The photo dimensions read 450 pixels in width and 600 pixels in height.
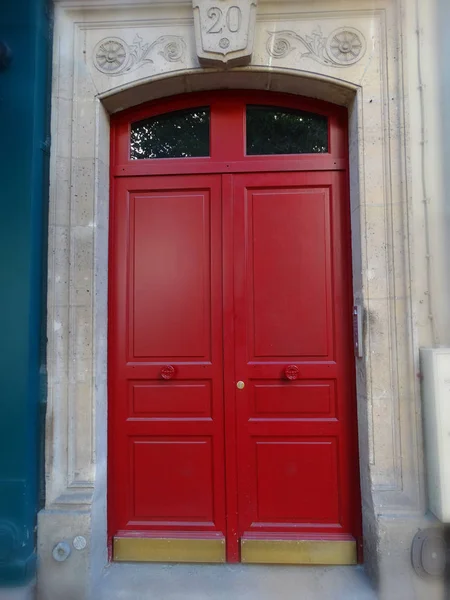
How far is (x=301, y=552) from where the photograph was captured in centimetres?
297

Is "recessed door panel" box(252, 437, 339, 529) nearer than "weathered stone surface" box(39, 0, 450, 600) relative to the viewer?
No

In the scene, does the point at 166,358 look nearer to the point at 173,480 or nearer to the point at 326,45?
the point at 173,480

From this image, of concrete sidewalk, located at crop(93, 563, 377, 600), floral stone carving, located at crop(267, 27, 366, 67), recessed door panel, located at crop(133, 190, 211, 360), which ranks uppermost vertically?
floral stone carving, located at crop(267, 27, 366, 67)

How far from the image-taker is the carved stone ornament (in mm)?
2926

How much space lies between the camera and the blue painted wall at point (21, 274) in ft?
9.11

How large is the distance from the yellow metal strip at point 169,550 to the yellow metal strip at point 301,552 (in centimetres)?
23

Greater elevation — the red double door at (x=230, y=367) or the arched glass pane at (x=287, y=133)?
the arched glass pane at (x=287, y=133)

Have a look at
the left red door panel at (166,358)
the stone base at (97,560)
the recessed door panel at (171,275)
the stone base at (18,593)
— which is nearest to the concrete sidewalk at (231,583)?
the stone base at (97,560)

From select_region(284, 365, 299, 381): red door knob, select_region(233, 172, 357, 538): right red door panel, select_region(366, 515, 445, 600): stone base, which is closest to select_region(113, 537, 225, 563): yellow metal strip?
select_region(233, 172, 357, 538): right red door panel

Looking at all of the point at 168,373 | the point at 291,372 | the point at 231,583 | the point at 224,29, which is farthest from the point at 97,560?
the point at 224,29

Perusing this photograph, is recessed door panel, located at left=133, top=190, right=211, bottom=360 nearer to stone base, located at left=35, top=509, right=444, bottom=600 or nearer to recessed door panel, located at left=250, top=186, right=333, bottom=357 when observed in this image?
recessed door panel, located at left=250, top=186, right=333, bottom=357

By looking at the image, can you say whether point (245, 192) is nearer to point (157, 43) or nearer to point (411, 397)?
point (157, 43)

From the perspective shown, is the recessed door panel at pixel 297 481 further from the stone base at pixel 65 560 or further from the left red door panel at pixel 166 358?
the stone base at pixel 65 560

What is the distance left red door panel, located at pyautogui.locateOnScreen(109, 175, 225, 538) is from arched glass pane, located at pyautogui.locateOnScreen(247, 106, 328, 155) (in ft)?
1.70
